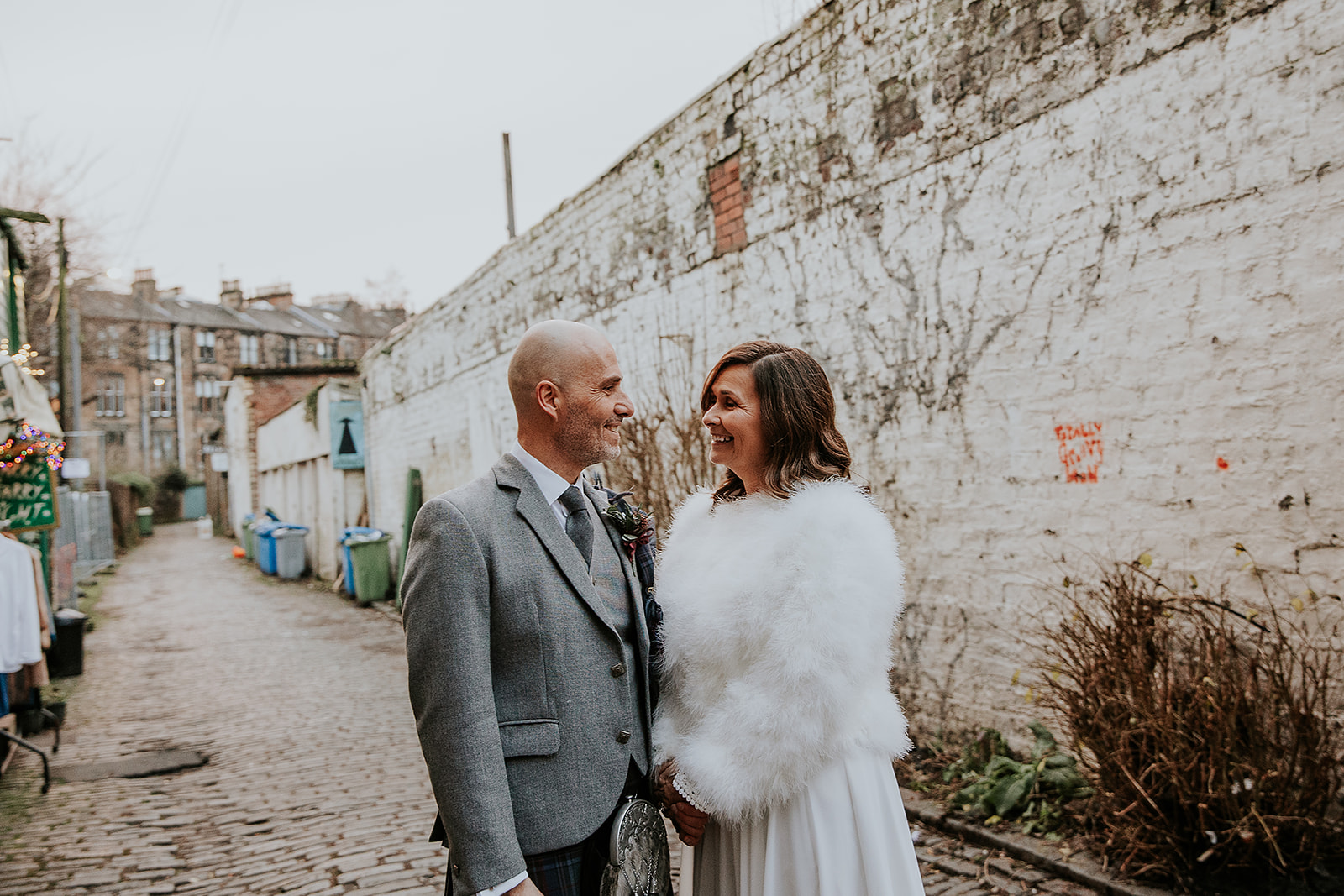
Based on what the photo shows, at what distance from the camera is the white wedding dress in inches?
72.0

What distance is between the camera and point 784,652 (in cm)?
177

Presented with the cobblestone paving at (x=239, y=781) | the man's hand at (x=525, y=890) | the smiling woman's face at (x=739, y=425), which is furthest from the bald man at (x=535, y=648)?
the cobblestone paving at (x=239, y=781)

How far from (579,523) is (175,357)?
177ft

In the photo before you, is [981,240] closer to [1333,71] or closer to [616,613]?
[1333,71]

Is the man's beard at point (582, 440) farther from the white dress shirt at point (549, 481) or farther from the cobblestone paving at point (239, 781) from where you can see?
the cobblestone paving at point (239, 781)

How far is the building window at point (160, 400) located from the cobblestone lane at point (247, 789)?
43711mm

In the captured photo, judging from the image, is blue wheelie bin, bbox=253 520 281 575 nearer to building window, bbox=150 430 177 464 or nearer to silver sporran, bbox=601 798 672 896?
silver sporran, bbox=601 798 672 896

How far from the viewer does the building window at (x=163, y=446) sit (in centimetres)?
4900

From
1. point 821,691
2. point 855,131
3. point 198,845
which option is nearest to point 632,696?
point 821,691

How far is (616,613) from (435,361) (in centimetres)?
A: 1121

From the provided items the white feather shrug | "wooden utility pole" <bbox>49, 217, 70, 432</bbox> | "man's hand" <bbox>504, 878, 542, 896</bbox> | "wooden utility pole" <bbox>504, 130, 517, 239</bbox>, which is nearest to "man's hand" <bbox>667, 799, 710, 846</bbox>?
the white feather shrug

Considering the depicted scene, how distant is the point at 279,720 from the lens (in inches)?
275

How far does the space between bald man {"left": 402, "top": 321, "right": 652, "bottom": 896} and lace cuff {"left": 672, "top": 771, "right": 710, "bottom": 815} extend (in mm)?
113

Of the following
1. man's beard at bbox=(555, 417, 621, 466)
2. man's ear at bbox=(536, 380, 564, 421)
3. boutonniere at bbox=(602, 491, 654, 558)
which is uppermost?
man's ear at bbox=(536, 380, 564, 421)
